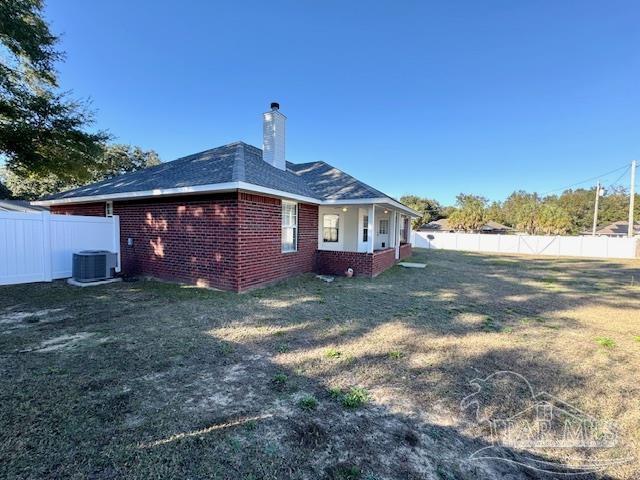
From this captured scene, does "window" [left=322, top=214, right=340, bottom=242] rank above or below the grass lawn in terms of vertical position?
above

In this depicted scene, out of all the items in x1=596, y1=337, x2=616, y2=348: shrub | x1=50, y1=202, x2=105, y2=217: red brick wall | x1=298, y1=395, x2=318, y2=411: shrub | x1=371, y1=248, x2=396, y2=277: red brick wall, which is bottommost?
x1=596, y1=337, x2=616, y2=348: shrub

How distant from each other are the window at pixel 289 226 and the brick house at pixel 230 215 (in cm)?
3

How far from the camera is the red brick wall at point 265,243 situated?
7238 millimetres

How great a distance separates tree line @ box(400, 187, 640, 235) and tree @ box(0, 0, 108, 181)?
119 feet

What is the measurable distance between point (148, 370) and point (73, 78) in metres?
14.2

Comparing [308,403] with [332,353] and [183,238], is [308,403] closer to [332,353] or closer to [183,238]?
[332,353]

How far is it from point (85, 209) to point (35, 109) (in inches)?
156

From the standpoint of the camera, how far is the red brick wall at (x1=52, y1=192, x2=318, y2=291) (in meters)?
7.19

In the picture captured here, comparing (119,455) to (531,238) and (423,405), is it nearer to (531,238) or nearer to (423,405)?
(423,405)

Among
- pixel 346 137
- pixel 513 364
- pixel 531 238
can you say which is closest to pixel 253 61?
pixel 346 137

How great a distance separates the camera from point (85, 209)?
10336 mm

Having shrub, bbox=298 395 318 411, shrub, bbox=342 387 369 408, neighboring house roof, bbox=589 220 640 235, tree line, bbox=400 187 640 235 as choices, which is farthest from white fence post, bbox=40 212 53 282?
neighboring house roof, bbox=589 220 640 235

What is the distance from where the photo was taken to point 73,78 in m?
11.9

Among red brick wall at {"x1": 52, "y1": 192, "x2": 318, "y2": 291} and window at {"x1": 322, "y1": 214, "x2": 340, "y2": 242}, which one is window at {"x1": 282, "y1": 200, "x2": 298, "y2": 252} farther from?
window at {"x1": 322, "y1": 214, "x2": 340, "y2": 242}
